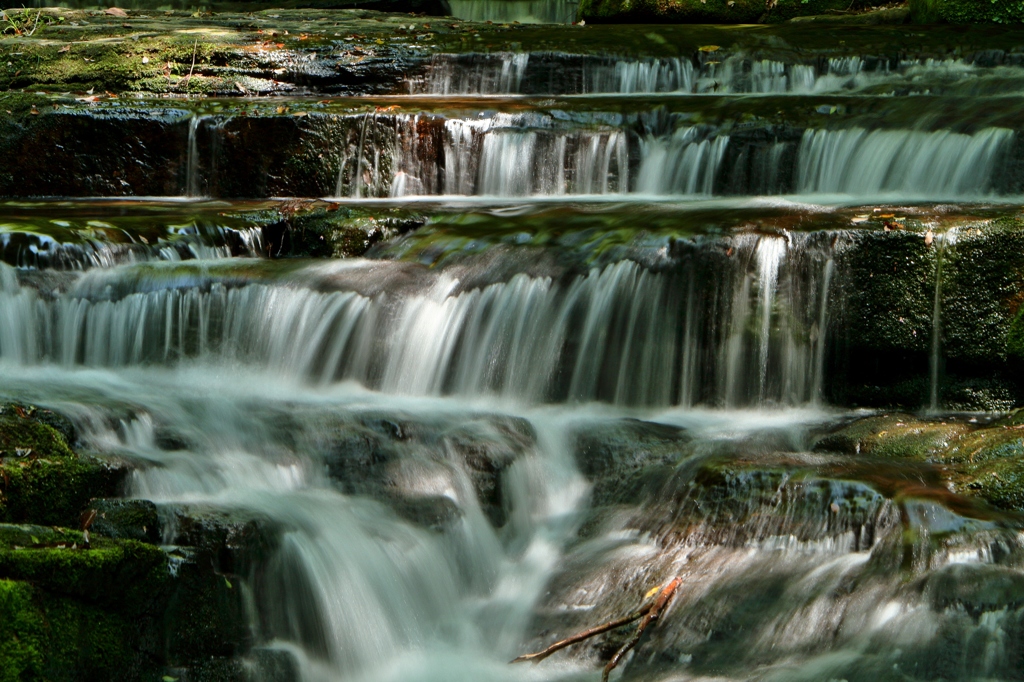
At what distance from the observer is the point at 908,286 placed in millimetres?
5977

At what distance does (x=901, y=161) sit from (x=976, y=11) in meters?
4.72

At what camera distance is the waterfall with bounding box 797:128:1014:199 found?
298 inches

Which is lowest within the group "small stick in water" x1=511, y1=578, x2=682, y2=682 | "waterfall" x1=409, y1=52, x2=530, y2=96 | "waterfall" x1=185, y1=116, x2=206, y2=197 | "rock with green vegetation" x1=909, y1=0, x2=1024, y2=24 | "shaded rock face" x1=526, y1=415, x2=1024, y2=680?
"small stick in water" x1=511, y1=578, x2=682, y2=682

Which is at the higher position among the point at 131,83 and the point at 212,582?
the point at 131,83

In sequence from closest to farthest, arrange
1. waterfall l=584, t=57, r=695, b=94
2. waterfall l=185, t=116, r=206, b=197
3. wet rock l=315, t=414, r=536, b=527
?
wet rock l=315, t=414, r=536, b=527
waterfall l=185, t=116, r=206, b=197
waterfall l=584, t=57, r=695, b=94

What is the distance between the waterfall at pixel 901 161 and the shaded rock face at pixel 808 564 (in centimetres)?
301

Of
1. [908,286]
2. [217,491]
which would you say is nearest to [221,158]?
[217,491]

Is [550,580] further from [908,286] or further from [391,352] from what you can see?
[908,286]

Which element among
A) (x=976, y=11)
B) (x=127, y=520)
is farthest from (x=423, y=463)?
(x=976, y=11)

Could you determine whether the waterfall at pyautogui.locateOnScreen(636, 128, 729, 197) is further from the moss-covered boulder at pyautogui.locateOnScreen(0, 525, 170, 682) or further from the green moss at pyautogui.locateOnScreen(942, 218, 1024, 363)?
the moss-covered boulder at pyautogui.locateOnScreen(0, 525, 170, 682)

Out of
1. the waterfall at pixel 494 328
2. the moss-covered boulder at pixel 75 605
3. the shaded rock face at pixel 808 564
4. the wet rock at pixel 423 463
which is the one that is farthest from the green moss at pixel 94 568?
the waterfall at pixel 494 328

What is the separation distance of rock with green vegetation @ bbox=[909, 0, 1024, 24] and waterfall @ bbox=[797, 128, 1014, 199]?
4.42 meters

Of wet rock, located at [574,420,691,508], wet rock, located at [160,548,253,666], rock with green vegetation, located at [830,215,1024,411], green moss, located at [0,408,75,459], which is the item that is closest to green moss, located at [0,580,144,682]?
wet rock, located at [160,548,253,666]

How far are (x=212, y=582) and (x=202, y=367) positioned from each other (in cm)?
279
